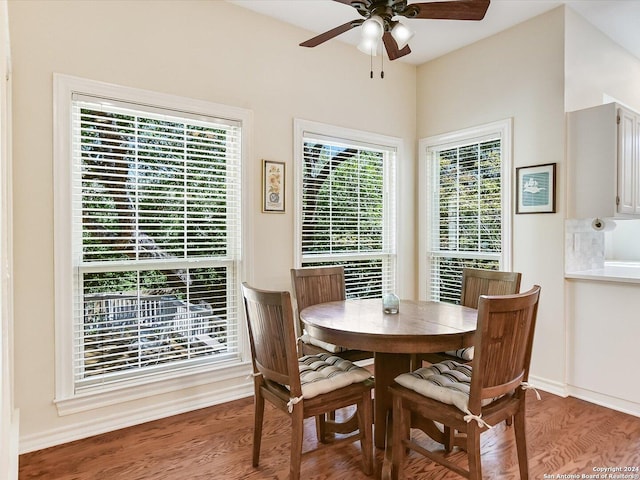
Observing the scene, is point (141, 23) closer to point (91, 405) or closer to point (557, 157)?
point (91, 405)

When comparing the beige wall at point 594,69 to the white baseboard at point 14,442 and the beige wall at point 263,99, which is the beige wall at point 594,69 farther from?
the white baseboard at point 14,442

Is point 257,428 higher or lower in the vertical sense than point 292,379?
lower

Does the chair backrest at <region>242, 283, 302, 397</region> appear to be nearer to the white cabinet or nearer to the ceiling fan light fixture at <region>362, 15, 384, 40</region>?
the ceiling fan light fixture at <region>362, 15, 384, 40</region>

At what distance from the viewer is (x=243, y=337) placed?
3.29 m

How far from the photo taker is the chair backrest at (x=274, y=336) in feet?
6.57

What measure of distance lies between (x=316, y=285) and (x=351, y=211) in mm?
982

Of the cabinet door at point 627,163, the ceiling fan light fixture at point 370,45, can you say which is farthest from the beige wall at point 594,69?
the ceiling fan light fixture at point 370,45

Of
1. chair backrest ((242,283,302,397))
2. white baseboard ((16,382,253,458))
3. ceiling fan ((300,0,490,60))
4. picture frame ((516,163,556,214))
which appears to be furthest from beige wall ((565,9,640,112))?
white baseboard ((16,382,253,458))

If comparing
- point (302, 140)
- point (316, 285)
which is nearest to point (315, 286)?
point (316, 285)

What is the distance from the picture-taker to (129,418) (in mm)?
2824

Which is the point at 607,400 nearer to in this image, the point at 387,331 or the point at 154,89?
the point at 387,331

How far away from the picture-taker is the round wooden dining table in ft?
6.81

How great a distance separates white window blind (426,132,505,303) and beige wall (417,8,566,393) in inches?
8.1

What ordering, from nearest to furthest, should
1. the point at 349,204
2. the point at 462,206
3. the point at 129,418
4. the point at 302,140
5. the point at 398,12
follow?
the point at 398,12 < the point at 129,418 < the point at 302,140 < the point at 349,204 < the point at 462,206
